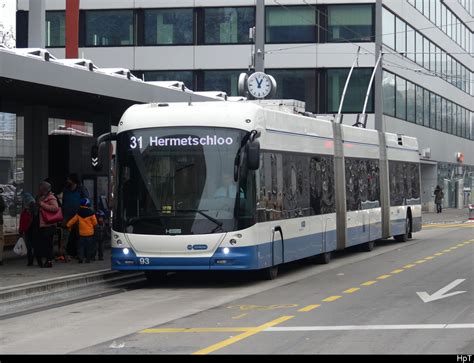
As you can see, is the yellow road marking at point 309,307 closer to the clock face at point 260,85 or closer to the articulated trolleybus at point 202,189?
the articulated trolleybus at point 202,189

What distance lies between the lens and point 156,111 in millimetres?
16250

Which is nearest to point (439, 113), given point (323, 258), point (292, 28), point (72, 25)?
point (292, 28)

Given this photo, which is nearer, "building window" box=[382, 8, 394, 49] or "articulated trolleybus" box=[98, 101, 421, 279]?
"articulated trolleybus" box=[98, 101, 421, 279]

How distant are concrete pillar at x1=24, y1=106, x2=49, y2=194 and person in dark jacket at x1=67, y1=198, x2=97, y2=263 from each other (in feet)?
9.99

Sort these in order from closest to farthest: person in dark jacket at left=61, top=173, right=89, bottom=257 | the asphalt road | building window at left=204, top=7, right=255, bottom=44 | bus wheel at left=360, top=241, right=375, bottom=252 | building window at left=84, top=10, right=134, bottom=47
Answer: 1. the asphalt road
2. person in dark jacket at left=61, top=173, right=89, bottom=257
3. bus wheel at left=360, top=241, right=375, bottom=252
4. building window at left=204, top=7, right=255, bottom=44
5. building window at left=84, top=10, right=134, bottom=47

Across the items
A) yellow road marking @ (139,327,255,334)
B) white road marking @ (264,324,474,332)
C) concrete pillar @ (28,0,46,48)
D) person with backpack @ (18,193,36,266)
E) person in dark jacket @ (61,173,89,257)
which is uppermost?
concrete pillar @ (28,0,46,48)

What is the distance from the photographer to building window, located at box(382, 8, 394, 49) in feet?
160

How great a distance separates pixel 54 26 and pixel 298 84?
13672 millimetres

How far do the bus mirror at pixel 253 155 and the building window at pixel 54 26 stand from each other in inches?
1407

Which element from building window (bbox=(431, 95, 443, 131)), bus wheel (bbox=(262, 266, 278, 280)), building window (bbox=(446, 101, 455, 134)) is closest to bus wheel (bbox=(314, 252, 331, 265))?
bus wheel (bbox=(262, 266, 278, 280))

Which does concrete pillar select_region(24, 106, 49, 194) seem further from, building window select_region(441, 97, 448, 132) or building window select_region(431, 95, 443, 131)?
building window select_region(441, 97, 448, 132)

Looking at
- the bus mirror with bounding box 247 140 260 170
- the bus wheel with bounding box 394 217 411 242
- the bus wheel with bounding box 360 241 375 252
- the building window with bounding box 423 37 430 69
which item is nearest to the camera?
the bus mirror with bounding box 247 140 260 170

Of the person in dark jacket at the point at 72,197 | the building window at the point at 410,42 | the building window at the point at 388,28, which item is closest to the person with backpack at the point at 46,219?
the person in dark jacket at the point at 72,197

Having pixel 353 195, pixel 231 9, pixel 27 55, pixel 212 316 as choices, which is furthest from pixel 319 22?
pixel 212 316
